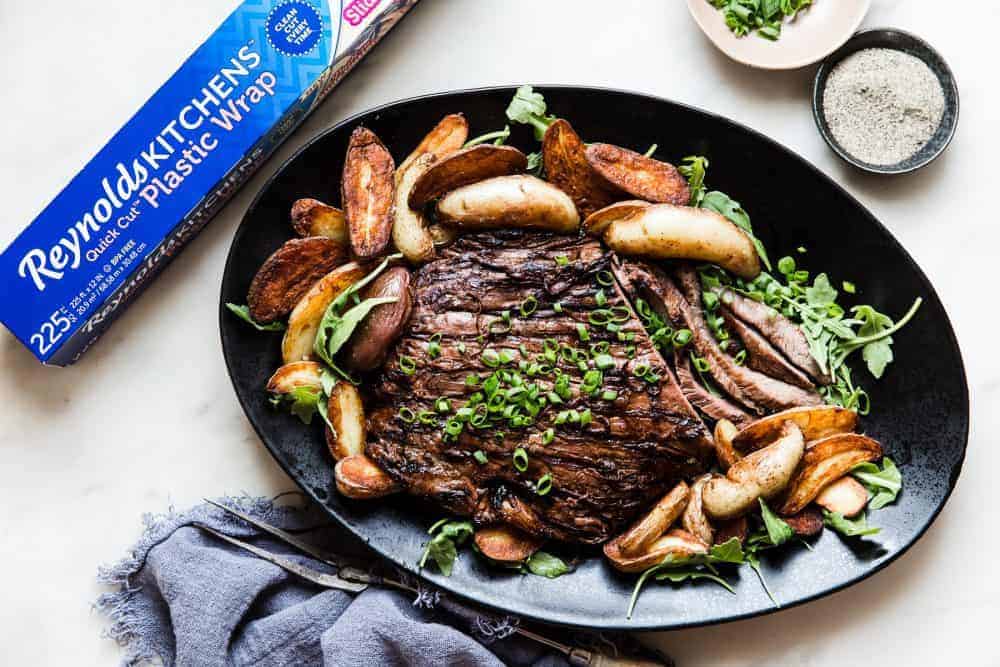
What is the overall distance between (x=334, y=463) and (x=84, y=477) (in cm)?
89

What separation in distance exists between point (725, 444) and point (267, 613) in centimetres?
146

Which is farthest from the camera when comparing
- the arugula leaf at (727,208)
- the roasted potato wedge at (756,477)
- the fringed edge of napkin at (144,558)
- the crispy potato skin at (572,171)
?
the fringed edge of napkin at (144,558)

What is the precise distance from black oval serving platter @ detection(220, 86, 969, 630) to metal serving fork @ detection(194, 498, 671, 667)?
0.19 m

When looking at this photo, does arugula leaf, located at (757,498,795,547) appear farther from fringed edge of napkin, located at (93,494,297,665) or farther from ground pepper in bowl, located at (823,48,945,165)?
A: fringed edge of napkin, located at (93,494,297,665)

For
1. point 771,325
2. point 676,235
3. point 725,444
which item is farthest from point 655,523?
point 676,235

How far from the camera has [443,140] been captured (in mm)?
2449

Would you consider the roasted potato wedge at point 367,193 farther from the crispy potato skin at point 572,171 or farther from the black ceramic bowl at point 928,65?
the black ceramic bowl at point 928,65

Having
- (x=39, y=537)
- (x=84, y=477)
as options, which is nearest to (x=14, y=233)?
(x=84, y=477)

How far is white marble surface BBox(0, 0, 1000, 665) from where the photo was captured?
2660 millimetres

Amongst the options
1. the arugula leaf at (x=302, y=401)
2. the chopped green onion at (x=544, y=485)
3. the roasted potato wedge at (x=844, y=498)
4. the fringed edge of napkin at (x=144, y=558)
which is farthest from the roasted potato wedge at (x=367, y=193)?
the roasted potato wedge at (x=844, y=498)

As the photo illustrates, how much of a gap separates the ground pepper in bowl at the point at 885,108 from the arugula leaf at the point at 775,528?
1.07m

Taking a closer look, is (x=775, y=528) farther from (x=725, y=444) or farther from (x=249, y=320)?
(x=249, y=320)

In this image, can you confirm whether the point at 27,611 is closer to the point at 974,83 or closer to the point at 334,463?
the point at 334,463

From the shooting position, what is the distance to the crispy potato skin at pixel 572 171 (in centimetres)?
238
